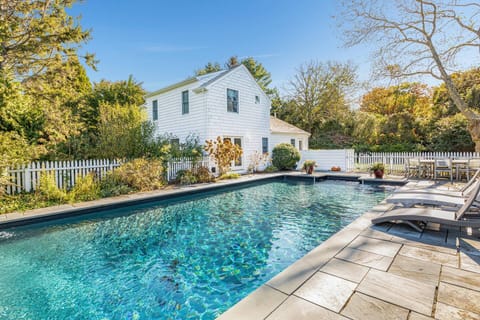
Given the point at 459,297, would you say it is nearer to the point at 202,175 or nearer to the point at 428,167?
the point at 202,175

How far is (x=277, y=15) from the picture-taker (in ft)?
37.8

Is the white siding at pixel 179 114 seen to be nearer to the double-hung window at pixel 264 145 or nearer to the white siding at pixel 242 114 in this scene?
the white siding at pixel 242 114

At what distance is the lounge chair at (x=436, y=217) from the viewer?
3221 millimetres

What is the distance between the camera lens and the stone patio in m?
1.89

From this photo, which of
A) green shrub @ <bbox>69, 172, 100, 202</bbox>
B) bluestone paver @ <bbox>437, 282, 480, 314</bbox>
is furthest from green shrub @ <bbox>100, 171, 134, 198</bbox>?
bluestone paver @ <bbox>437, 282, 480, 314</bbox>

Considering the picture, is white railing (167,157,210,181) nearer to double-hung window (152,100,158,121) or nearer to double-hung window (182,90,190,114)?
double-hung window (182,90,190,114)

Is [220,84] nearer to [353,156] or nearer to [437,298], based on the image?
[353,156]

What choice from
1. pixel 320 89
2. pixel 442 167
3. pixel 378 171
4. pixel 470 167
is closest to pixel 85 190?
pixel 378 171

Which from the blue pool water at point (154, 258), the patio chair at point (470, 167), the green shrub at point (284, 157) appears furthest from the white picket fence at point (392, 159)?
the blue pool water at point (154, 258)

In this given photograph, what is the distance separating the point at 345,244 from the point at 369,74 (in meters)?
13.4

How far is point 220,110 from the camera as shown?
41.7 ft

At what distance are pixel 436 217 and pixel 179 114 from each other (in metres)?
12.7

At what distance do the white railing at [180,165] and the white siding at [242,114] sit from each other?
5.90 feet

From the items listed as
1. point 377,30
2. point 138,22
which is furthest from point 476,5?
point 138,22
